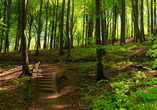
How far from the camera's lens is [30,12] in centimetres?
2950

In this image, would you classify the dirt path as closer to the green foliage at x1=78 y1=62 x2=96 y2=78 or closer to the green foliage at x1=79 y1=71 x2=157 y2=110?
the green foliage at x1=79 y1=71 x2=157 y2=110

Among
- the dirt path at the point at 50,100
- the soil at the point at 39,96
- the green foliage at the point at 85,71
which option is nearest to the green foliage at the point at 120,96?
the soil at the point at 39,96

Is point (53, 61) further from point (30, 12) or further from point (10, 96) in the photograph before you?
point (30, 12)

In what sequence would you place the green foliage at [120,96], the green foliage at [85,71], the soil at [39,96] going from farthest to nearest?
the green foliage at [85,71]
the soil at [39,96]
the green foliage at [120,96]

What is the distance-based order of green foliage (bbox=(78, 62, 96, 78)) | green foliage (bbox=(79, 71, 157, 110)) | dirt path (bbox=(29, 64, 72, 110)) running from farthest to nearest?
green foliage (bbox=(78, 62, 96, 78)) < dirt path (bbox=(29, 64, 72, 110)) < green foliage (bbox=(79, 71, 157, 110))

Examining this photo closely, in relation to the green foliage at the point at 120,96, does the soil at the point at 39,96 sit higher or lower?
lower

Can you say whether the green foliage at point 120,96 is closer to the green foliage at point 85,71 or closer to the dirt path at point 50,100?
the dirt path at point 50,100

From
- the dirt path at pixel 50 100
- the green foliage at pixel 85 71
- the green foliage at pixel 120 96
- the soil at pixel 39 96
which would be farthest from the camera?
the green foliage at pixel 85 71

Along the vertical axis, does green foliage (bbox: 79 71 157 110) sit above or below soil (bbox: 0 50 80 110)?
above

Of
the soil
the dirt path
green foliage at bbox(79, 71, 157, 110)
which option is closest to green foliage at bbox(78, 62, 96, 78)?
the soil

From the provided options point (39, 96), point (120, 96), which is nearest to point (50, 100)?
point (39, 96)

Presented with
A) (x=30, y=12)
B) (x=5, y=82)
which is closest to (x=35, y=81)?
(x=5, y=82)

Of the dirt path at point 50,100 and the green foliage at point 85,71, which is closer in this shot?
the dirt path at point 50,100

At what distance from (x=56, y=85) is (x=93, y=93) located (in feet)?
12.1
